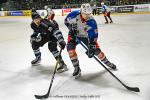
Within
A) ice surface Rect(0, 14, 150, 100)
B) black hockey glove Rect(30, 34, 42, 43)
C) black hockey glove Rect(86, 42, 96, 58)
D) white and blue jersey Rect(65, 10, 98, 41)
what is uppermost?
white and blue jersey Rect(65, 10, 98, 41)

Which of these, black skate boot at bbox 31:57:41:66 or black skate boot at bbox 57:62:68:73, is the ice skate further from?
black skate boot at bbox 31:57:41:66

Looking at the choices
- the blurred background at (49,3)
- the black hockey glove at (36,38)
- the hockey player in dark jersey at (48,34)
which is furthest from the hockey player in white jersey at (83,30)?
the blurred background at (49,3)

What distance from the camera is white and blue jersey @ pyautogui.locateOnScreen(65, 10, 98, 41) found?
4.16 metres

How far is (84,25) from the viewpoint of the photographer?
4242 millimetres

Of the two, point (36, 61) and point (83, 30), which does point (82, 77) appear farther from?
point (36, 61)

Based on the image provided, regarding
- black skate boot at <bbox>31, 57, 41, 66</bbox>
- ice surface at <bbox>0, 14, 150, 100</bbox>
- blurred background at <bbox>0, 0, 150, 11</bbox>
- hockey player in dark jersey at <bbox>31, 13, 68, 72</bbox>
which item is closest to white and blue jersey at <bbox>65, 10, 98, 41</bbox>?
hockey player in dark jersey at <bbox>31, 13, 68, 72</bbox>

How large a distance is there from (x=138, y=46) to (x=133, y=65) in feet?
5.73

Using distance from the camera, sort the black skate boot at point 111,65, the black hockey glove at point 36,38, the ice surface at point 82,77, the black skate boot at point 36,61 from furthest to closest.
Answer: the black skate boot at point 36,61
the black hockey glove at point 36,38
the black skate boot at point 111,65
the ice surface at point 82,77

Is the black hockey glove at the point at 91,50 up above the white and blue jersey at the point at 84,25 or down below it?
below

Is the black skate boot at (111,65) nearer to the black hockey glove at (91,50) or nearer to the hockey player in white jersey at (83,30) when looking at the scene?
the hockey player in white jersey at (83,30)

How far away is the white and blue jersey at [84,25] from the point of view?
4160 mm

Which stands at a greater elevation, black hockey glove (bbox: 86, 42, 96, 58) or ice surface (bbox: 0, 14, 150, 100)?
black hockey glove (bbox: 86, 42, 96, 58)

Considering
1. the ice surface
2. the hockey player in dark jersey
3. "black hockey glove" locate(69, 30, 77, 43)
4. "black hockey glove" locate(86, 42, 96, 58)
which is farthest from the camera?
the hockey player in dark jersey

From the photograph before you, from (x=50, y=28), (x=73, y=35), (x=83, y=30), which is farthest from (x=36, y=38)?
(x=83, y=30)
